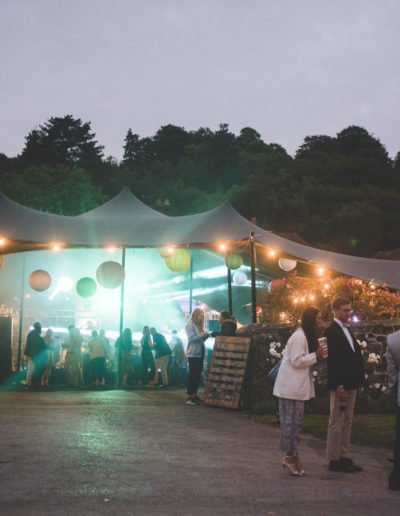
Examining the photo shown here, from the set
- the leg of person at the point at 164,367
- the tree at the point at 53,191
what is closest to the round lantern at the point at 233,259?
the leg of person at the point at 164,367

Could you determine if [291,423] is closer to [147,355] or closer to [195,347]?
[195,347]

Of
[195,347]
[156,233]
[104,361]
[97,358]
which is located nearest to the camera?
[195,347]

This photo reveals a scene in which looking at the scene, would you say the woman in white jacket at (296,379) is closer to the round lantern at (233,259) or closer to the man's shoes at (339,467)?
the man's shoes at (339,467)

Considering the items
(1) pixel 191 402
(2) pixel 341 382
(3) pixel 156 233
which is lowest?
(1) pixel 191 402

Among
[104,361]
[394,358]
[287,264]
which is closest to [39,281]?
[104,361]

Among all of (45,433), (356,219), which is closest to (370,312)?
(45,433)

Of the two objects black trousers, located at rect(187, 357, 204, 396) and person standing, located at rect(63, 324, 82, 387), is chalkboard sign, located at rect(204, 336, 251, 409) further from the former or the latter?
person standing, located at rect(63, 324, 82, 387)

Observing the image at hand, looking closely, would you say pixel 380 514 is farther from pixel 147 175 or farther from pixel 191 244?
pixel 147 175

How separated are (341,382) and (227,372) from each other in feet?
18.4

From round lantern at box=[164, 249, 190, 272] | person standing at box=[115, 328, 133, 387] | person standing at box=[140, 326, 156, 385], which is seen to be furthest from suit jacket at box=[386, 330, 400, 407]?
person standing at box=[115, 328, 133, 387]

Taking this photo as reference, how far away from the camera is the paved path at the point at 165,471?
495cm

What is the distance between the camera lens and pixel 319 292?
18781 millimetres

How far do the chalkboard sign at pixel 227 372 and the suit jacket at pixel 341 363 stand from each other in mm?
5053

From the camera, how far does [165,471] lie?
617 cm
